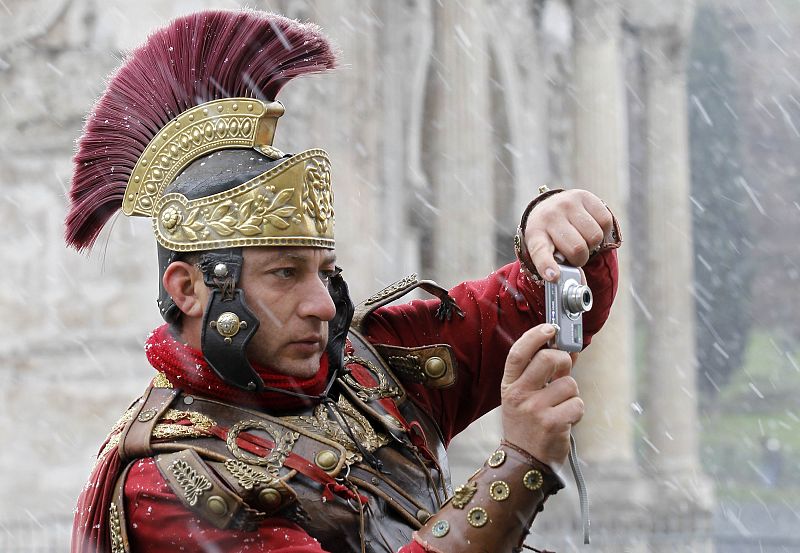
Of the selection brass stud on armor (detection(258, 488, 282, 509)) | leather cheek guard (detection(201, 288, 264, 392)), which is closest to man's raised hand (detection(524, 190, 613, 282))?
leather cheek guard (detection(201, 288, 264, 392))

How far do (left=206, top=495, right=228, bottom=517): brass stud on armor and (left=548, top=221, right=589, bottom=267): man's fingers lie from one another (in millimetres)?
1092

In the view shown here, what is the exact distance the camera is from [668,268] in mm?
23531

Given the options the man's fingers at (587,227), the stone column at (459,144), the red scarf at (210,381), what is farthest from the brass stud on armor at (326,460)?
the stone column at (459,144)

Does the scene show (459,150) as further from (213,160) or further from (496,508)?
(496,508)

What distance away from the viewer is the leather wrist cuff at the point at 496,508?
3.71m

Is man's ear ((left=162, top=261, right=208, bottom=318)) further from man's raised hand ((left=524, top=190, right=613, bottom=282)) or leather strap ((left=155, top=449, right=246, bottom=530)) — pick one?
man's raised hand ((left=524, top=190, right=613, bottom=282))

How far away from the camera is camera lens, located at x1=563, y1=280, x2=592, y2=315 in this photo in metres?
3.82

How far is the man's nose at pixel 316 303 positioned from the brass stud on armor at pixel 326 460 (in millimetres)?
346

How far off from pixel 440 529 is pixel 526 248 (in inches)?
36.5

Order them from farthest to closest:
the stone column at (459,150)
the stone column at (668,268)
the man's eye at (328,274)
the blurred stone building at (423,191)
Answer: the stone column at (668,268), the stone column at (459,150), the blurred stone building at (423,191), the man's eye at (328,274)

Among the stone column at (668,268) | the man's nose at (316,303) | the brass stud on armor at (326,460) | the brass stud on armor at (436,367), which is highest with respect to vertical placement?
the man's nose at (316,303)

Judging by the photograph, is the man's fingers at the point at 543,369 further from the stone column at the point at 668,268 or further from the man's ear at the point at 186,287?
the stone column at the point at 668,268

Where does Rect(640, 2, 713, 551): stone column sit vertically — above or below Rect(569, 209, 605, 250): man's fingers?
below

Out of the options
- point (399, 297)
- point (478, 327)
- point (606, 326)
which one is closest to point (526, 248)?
point (478, 327)
